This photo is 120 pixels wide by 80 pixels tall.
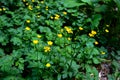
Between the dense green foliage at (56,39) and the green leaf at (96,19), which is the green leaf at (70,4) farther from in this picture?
the green leaf at (96,19)

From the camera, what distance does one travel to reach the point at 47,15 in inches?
155

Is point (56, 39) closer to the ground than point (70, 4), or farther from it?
closer to the ground

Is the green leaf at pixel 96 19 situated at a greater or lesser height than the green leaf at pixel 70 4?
lesser

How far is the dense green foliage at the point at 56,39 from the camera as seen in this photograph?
2.93m

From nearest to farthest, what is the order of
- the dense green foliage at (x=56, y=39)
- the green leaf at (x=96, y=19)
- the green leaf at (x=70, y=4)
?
the dense green foliage at (x=56, y=39) → the green leaf at (x=96, y=19) → the green leaf at (x=70, y=4)

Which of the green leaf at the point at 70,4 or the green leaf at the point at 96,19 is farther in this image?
the green leaf at the point at 70,4

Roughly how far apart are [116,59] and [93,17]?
2.91 ft

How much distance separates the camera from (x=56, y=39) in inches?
132

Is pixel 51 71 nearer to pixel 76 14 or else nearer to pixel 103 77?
pixel 103 77

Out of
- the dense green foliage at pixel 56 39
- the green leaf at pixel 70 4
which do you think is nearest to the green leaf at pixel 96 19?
the dense green foliage at pixel 56 39

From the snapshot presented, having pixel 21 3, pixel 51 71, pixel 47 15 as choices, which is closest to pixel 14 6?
pixel 21 3

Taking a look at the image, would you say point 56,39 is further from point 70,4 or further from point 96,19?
point 70,4

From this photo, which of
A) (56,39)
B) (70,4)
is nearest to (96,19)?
(70,4)

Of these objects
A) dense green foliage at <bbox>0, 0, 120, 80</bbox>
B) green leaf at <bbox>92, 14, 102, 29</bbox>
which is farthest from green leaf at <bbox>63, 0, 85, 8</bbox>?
green leaf at <bbox>92, 14, 102, 29</bbox>
